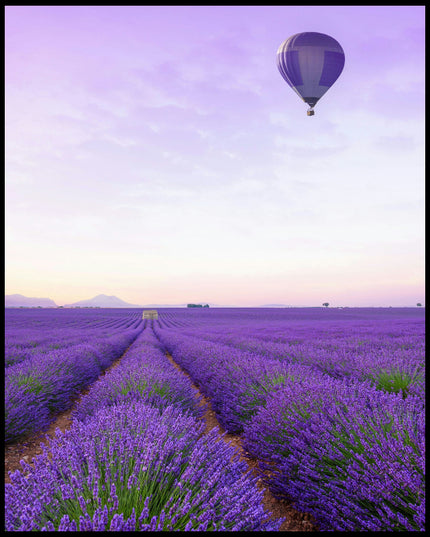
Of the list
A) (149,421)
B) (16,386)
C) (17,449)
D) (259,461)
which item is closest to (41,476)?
(149,421)

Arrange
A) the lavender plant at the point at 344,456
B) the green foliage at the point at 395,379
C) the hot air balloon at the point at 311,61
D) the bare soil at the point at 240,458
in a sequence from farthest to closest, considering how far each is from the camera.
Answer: the hot air balloon at the point at 311,61
the green foliage at the point at 395,379
the bare soil at the point at 240,458
the lavender plant at the point at 344,456

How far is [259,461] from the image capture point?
2541 mm

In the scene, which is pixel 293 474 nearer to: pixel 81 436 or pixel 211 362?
pixel 81 436

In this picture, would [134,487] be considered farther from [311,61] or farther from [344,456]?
[311,61]

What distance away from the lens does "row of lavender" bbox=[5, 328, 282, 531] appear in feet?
3.82

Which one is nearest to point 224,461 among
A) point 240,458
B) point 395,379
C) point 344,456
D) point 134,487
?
point 134,487

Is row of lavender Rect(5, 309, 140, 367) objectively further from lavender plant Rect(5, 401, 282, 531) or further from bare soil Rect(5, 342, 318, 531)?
lavender plant Rect(5, 401, 282, 531)

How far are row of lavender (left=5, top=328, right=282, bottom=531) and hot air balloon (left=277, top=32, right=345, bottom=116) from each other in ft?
38.9

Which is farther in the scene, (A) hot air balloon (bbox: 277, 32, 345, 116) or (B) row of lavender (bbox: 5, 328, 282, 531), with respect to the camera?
(A) hot air balloon (bbox: 277, 32, 345, 116)

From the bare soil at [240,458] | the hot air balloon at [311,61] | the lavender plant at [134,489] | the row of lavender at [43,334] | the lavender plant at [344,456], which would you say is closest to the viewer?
the lavender plant at [134,489]

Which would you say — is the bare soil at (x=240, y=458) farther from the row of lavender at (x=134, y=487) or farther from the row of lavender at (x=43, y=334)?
the row of lavender at (x=43, y=334)

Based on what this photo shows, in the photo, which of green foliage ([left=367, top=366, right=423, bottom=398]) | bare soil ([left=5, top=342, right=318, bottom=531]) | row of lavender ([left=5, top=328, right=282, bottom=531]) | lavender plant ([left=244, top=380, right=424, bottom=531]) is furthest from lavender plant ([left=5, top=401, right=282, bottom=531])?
green foliage ([left=367, top=366, right=423, bottom=398])

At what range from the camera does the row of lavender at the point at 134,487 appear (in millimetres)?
1163

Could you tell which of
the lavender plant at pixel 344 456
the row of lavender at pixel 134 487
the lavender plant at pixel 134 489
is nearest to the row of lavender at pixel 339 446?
the lavender plant at pixel 344 456
